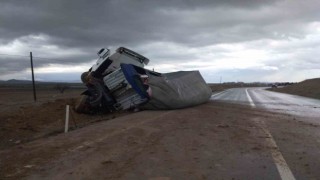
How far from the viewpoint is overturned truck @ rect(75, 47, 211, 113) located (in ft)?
69.7

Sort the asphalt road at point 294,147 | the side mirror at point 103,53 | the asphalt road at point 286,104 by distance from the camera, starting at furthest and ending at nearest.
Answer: the side mirror at point 103,53 < the asphalt road at point 286,104 < the asphalt road at point 294,147

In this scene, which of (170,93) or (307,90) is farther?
(307,90)

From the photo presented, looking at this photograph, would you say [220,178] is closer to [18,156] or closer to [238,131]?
[18,156]

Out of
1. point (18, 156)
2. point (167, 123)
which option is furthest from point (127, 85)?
point (18, 156)

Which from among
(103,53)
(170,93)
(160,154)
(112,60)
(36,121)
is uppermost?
(103,53)

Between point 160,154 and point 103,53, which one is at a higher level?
point 103,53

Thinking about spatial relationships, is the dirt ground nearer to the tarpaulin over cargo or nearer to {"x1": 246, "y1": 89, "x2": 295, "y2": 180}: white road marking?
the tarpaulin over cargo

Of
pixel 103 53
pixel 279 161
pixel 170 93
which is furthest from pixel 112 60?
pixel 279 161

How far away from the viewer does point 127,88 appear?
21562 millimetres

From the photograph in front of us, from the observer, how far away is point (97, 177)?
6.78 meters

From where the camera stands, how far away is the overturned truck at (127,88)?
2125 centimetres

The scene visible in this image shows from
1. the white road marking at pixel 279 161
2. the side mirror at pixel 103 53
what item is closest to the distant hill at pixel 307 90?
the side mirror at pixel 103 53

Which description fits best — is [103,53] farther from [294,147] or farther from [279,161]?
[279,161]

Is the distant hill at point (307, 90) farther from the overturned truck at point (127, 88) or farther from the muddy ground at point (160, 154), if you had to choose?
the muddy ground at point (160, 154)
